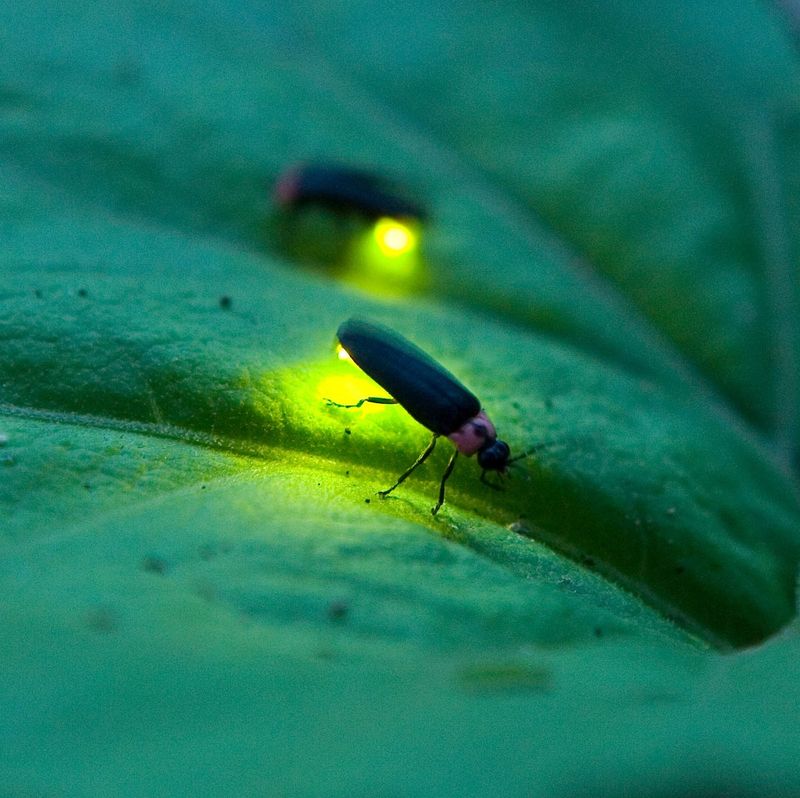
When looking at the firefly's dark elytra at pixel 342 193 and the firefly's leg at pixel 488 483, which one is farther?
the firefly's dark elytra at pixel 342 193

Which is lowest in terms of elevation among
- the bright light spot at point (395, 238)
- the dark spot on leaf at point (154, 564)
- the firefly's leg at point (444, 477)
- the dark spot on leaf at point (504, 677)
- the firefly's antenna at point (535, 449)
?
the dark spot on leaf at point (504, 677)

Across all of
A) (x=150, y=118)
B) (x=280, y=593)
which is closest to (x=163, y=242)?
(x=150, y=118)

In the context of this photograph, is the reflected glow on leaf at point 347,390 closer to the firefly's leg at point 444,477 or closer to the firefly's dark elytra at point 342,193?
the firefly's leg at point 444,477

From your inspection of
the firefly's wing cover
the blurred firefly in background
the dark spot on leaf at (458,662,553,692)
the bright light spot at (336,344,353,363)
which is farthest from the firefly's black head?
the blurred firefly in background

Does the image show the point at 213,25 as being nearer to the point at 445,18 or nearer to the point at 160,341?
the point at 445,18

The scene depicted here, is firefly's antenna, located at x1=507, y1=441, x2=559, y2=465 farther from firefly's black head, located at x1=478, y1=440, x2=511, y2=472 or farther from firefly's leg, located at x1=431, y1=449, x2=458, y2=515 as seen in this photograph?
firefly's leg, located at x1=431, y1=449, x2=458, y2=515

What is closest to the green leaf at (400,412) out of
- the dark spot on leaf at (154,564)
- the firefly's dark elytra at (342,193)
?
the dark spot on leaf at (154,564)
